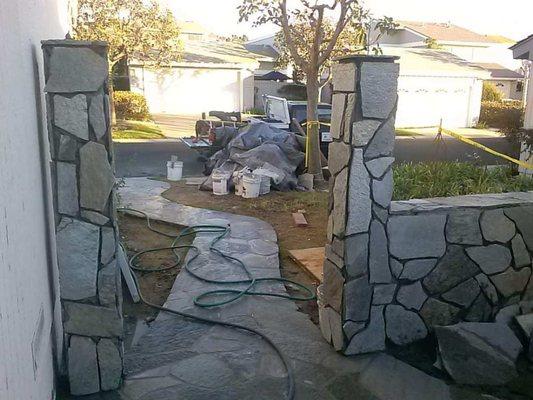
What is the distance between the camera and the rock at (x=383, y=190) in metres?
3.84

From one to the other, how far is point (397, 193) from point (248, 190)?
4.48 meters

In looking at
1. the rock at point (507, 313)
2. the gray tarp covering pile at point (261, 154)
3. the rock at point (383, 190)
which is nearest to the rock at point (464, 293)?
the rock at point (507, 313)

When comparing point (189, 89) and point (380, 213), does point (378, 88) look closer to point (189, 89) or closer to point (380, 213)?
point (380, 213)

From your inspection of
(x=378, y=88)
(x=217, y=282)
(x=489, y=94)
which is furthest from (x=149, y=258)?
(x=489, y=94)

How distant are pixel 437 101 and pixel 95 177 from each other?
2514cm

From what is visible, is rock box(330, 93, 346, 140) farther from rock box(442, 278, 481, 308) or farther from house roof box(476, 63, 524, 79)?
house roof box(476, 63, 524, 79)

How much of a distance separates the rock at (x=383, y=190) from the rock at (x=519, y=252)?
1285mm

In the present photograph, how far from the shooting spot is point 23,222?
98.1 inches

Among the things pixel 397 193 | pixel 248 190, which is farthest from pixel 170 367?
pixel 248 190

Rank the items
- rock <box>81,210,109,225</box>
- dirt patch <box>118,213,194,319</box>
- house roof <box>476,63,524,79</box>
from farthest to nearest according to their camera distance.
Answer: house roof <box>476,63,524,79</box>
dirt patch <box>118,213,194,319</box>
rock <box>81,210,109,225</box>

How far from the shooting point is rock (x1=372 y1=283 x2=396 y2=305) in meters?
4.01

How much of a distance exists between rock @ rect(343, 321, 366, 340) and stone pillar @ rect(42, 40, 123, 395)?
1701mm

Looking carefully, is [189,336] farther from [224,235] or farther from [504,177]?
[504,177]

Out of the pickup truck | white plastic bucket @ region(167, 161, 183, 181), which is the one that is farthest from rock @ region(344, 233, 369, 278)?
the pickup truck
